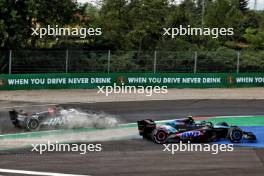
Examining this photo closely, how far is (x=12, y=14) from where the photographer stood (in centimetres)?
3156

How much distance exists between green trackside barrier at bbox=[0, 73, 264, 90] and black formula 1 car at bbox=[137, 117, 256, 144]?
14.6 metres

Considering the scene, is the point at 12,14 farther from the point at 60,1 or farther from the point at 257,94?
the point at 257,94

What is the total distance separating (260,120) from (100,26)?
75.1 ft

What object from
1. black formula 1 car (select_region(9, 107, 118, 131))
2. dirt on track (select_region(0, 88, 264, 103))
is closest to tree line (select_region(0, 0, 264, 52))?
dirt on track (select_region(0, 88, 264, 103))

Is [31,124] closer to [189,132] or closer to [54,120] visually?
[54,120]

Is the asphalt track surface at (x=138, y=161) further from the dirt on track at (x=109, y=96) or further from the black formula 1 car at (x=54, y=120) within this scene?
the dirt on track at (x=109, y=96)

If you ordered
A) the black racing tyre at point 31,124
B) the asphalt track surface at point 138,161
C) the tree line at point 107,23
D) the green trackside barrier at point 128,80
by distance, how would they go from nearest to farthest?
the asphalt track surface at point 138,161, the black racing tyre at point 31,124, the green trackside barrier at point 128,80, the tree line at point 107,23

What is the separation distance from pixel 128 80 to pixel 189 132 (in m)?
15.8

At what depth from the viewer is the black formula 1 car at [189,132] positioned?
13.9m

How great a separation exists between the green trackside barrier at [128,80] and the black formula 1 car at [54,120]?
12027mm

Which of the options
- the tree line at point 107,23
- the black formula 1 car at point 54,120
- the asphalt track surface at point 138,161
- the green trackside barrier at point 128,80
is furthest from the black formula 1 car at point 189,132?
the tree line at point 107,23

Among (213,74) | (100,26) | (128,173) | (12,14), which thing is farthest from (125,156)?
(100,26)

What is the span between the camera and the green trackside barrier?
2795cm

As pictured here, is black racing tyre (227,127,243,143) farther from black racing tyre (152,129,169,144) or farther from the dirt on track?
the dirt on track
